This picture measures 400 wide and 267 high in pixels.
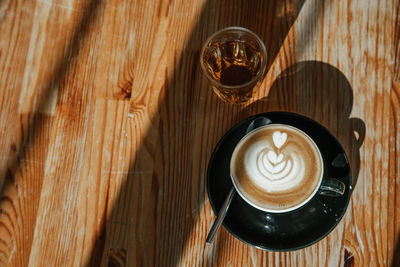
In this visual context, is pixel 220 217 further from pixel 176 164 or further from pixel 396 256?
pixel 396 256

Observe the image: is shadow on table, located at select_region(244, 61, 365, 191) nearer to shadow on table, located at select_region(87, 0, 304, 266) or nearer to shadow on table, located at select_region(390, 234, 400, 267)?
shadow on table, located at select_region(87, 0, 304, 266)

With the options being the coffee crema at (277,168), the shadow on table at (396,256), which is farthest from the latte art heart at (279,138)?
the shadow on table at (396,256)

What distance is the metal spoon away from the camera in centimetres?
70

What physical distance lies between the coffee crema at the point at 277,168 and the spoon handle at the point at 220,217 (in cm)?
4

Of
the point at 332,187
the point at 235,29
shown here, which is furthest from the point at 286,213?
the point at 235,29

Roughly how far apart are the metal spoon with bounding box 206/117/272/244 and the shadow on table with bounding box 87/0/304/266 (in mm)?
74

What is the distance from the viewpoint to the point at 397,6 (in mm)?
816

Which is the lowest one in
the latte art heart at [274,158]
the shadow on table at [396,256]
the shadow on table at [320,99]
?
the shadow on table at [396,256]

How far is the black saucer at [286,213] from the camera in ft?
2.36

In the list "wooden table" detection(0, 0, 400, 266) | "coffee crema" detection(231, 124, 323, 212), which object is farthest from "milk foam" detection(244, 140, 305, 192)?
"wooden table" detection(0, 0, 400, 266)

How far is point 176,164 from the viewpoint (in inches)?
32.2

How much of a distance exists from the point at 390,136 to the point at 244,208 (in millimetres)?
366

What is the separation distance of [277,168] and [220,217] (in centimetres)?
15

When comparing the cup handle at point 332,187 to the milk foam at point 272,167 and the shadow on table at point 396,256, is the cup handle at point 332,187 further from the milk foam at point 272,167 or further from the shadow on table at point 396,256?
the shadow on table at point 396,256
